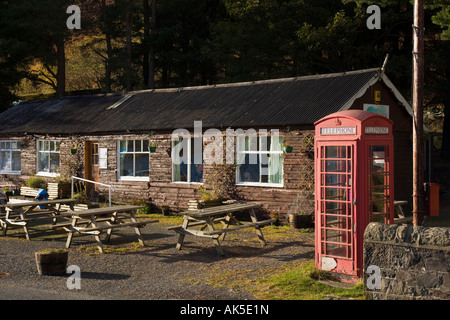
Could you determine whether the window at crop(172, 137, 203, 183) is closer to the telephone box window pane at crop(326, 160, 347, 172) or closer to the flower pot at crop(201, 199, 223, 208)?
the flower pot at crop(201, 199, 223, 208)

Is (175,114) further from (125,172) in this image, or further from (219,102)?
(125,172)

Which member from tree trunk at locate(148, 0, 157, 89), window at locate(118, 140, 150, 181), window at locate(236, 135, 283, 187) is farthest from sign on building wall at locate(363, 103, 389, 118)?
tree trunk at locate(148, 0, 157, 89)

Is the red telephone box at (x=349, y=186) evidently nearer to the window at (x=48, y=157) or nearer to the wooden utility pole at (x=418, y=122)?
the wooden utility pole at (x=418, y=122)

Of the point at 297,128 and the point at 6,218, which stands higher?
the point at 297,128

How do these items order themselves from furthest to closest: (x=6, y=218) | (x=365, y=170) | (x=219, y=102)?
(x=219, y=102) → (x=6, y=218) → (x=365, y=170)

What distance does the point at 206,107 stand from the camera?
60.5 ft

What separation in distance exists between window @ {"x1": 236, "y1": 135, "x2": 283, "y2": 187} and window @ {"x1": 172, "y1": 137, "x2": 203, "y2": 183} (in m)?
1.62

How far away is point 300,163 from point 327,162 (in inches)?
237

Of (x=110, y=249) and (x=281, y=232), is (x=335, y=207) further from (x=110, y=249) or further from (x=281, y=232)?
(x=110, y=249)

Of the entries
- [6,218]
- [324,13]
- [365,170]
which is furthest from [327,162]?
[324,13]

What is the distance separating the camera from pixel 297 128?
15.3m

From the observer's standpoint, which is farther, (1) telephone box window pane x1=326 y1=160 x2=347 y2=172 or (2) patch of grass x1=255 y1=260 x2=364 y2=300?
(1) telephone box window pane x1=326 y1=160 x2=347 y2=172

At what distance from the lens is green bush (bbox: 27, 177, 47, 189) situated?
21.1 m

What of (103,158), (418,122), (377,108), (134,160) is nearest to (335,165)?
(418,122)
